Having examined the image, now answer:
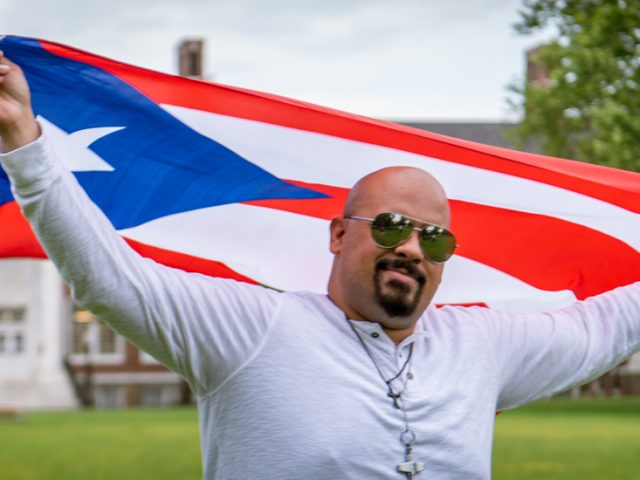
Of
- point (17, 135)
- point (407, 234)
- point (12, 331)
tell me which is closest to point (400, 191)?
point (407, 234)

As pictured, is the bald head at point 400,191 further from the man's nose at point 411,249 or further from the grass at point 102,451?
the grass at point 102,451

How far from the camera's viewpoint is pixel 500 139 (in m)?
80.0

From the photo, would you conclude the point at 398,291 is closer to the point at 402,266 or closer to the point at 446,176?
the point at 402,266

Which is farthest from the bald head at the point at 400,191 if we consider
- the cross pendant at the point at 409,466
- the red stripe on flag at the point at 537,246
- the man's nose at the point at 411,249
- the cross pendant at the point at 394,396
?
the red stripe on flag at the point at 537,246

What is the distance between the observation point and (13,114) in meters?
3.25

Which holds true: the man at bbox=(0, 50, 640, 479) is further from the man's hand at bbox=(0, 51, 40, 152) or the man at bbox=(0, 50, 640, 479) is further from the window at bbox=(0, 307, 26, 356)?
the window at bbox=(0, 307, 26, 356)

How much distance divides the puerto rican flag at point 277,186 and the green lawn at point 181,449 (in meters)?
10.8

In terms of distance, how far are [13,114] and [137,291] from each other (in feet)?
1.84

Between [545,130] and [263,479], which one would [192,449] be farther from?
[545,130]

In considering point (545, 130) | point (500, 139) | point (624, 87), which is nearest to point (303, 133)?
point (624, 87)

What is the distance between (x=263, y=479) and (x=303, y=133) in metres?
2.15

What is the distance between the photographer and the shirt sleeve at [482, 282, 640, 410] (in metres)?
4.18

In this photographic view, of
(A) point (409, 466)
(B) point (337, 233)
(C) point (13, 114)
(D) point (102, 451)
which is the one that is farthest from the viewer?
(D) point (102, 451)

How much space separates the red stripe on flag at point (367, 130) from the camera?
17.0 ft
